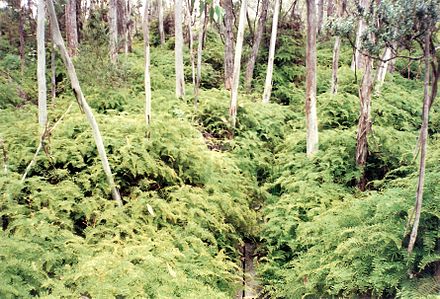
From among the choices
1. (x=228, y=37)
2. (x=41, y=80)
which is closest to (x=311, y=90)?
(x=228, y=37)

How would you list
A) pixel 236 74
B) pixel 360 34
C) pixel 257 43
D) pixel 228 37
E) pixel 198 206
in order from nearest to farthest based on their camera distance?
pixel 198 206
pixel 360 34
pixel 236 74
pixel 228 37
pixel 257 43

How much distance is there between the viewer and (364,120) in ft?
23.9

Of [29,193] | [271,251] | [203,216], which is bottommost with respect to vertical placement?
[271,251]

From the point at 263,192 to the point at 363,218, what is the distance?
2.84 metres

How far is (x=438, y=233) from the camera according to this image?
4.50m

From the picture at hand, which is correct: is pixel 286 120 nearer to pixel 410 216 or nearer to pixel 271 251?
pixel 271 251

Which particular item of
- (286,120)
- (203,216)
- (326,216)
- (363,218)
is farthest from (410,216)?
(286,120)

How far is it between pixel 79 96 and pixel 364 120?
17.0 feet

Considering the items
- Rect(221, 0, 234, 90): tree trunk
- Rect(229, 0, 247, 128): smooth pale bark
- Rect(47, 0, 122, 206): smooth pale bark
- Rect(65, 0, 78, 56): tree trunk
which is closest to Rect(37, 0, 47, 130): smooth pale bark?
Rect(47, 0, 122, 206): smooth pale bark

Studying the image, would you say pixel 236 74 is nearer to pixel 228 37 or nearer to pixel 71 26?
pixel 228 37

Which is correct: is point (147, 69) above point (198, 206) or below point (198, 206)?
above

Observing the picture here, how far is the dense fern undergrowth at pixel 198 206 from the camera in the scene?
437 centimetres

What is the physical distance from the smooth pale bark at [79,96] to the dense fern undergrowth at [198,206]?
217 millimetres

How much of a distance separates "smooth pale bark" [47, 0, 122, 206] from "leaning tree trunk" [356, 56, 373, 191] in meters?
4.57
